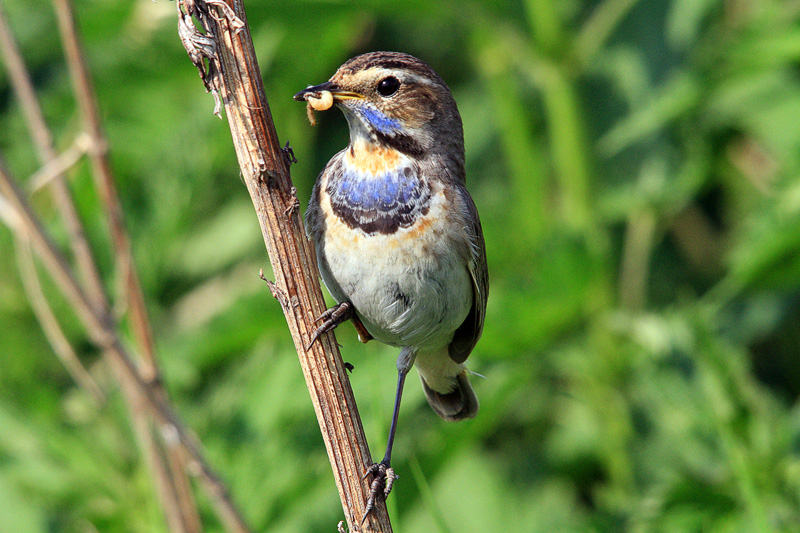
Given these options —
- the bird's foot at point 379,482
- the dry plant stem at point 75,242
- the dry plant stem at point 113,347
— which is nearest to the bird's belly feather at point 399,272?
the bird's foot at point 379,482

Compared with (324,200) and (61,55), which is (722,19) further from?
(61,55)

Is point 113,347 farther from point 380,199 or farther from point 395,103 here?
point 395,103

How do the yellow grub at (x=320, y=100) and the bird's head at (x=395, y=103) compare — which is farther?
the bird's head at (x=395, y=103)

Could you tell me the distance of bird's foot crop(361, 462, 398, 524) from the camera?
199 centimetres

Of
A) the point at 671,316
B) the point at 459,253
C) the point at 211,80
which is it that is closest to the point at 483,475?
the point at 671,316

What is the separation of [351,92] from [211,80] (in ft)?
1.89

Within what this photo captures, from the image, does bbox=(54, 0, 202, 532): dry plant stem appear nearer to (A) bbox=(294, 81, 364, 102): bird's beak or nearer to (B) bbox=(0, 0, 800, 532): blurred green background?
(B) bbox=(0, 0, 800, 532): blurred green background

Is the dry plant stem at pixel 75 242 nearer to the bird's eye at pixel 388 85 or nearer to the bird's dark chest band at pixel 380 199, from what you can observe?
the bird's dark chest band at pixel 380 199

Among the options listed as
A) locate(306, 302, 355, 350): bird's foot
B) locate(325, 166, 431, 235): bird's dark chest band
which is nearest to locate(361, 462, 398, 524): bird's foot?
locate(306, 302, 355, 350): bird's foot

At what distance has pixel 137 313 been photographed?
2887 millimetres

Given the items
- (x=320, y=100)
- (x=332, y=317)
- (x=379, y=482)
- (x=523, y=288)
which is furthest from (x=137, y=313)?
(x=523, y=288)

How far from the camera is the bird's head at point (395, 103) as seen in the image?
2389mm

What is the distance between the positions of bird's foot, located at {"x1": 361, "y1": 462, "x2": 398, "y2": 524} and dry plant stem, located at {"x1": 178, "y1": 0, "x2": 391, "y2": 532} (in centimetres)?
1

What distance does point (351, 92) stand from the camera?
239 centimetres
